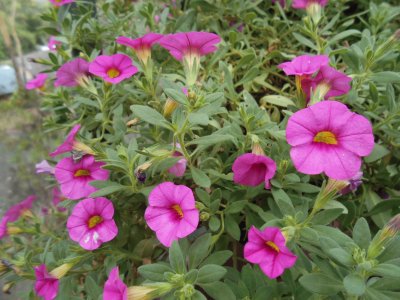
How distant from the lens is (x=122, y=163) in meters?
0.71

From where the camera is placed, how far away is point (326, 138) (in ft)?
2.02

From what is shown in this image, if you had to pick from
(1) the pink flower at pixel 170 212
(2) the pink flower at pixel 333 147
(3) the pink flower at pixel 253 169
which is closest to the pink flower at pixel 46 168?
(1) the pink flower at pixel 170 212

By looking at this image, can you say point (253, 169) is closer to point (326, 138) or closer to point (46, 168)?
point (326, 138)

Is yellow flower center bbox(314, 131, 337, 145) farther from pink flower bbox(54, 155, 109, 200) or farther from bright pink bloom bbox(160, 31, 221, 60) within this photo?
pink flower bbox(54, 155, 109, 200)

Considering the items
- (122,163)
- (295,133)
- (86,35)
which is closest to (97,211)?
(122,163)

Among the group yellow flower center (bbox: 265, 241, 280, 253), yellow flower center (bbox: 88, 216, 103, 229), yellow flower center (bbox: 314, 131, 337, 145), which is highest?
yellow flower center (bbox: 314, 131, 337, 145)

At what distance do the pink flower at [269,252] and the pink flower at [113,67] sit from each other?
0.42 metres

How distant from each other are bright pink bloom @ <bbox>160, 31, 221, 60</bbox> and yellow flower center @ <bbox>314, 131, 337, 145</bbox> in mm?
278

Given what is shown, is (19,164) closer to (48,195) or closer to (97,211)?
(48,195)

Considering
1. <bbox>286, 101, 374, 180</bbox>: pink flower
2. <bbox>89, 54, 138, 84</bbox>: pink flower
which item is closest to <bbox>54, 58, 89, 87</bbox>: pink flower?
<bbox>89, 54, 138, 84</bbox>: pink flower

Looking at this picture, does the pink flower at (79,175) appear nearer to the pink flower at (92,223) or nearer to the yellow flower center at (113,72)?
the pink flower at (92,223)

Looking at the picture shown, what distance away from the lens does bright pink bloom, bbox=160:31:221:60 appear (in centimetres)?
73

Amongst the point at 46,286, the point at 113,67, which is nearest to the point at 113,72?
the point at 113,67

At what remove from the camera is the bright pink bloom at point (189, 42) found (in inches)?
28.7
